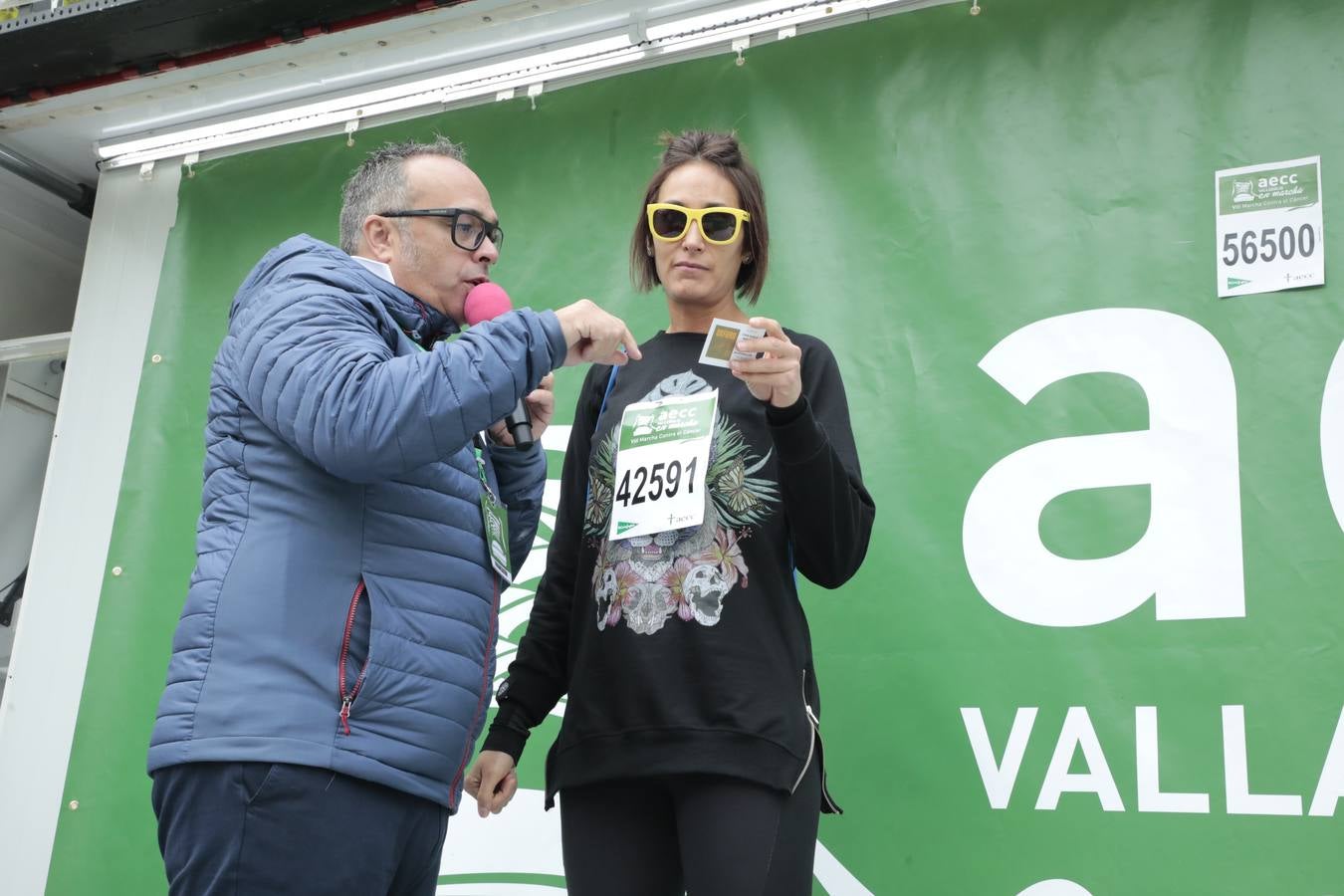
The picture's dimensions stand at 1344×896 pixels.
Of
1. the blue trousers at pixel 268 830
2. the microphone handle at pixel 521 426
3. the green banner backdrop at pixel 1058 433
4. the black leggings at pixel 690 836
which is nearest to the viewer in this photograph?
the blue trousers at pixel 268 830

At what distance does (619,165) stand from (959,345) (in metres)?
0.99

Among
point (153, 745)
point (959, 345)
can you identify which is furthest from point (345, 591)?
point (959, 345)

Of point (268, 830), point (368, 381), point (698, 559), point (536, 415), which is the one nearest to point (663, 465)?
point (698, 559)

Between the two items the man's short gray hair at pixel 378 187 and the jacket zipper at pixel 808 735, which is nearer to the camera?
the jacket zipper at pixel 808 735

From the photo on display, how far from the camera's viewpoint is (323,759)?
1.41 m

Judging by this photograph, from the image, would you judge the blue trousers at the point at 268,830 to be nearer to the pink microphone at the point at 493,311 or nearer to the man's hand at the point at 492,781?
the man's hand at the point at 492,781

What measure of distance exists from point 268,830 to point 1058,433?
1.69m

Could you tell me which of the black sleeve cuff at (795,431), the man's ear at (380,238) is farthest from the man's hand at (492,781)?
the man's ear at (380,238)

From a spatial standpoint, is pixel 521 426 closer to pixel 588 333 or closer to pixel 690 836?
pixel 588 333

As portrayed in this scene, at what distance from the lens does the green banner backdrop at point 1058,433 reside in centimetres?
226

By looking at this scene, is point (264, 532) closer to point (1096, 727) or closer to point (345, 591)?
point (345, 591)

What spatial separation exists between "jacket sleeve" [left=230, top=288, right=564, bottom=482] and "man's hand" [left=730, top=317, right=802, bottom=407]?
0.25 m

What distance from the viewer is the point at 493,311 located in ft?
5.82

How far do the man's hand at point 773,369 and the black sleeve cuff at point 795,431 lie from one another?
10 mm
